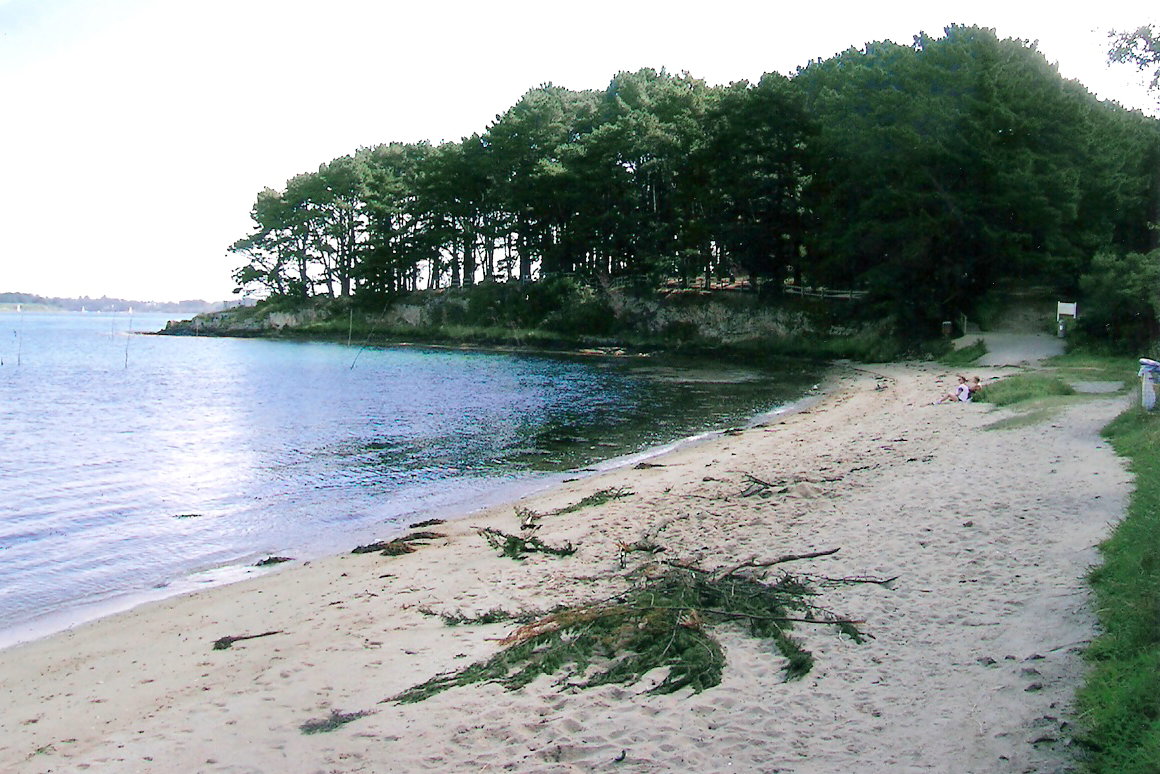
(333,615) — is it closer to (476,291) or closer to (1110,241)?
(1110,241)

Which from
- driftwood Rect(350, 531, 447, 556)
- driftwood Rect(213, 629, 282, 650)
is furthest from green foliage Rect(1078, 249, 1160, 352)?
driftwood Rect(213, 629, 282, 650)

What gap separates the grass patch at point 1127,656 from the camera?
458cm

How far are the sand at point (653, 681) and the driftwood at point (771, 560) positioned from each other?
A: 16cm

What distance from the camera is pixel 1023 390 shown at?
2155 cm

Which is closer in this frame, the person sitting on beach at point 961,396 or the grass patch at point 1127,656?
the grass patch at point 1127,656

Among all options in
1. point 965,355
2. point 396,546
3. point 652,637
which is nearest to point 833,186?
point 965,355

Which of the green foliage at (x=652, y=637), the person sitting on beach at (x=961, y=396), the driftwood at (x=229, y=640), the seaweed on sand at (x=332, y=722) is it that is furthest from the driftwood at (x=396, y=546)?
the person sitting on beach at (x=961, y=396)

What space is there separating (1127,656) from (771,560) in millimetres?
3902

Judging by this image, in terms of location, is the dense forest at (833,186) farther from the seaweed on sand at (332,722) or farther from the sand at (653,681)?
the seaweed on sand at (332,722)

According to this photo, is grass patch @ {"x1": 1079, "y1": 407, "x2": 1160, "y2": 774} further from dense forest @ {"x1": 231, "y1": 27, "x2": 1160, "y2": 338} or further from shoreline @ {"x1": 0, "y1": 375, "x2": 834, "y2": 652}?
dense forest @ {"x1": 231, "y1": 27, "x2": 1160, "y2": 338}

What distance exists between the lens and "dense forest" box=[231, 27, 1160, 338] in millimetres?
40844

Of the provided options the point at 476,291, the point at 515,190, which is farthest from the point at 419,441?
the point at 476,291

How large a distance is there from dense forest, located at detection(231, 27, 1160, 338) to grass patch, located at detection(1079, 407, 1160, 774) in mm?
22783

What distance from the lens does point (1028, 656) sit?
6.15 meters
